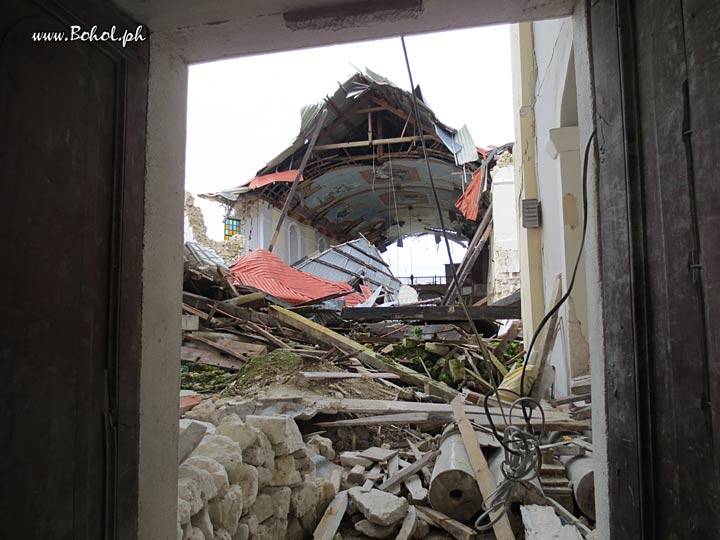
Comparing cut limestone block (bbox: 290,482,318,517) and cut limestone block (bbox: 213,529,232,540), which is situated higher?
cut limestone block (bbox: 213,529,232,540)

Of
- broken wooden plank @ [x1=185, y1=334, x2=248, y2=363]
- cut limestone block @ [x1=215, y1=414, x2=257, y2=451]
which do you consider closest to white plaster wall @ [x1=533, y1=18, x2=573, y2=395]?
cut limestone block @ [x1=215, y1=414, x2=257, y2=451]

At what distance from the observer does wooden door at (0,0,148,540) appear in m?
1.34

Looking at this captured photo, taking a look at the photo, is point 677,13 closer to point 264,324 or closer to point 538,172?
point 538,172

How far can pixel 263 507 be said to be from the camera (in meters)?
3.35

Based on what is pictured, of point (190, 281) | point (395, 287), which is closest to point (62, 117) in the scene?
point (190, 281)

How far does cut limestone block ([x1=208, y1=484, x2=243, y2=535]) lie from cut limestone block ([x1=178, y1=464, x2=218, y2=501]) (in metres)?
0.07

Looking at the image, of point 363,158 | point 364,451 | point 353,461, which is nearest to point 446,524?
point 353,461

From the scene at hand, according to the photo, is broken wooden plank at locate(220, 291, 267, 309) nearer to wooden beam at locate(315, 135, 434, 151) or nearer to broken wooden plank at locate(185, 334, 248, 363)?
broken wooden plank at locate(185, 334, 248, 363)

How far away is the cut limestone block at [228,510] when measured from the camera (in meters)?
2.75

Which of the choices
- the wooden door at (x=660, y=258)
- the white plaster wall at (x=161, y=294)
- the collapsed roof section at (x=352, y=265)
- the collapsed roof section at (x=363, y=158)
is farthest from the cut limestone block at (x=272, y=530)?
the collapsed roof section at (x=363, y=158)

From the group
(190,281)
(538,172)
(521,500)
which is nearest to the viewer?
(521,500)

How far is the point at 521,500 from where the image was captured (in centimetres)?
348

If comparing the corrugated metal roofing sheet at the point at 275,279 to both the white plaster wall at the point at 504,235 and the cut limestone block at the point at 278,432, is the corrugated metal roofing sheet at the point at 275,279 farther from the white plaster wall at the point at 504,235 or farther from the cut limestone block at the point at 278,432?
the cut limestone block at the point at 278,432

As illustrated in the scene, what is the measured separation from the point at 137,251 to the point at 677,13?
205 centimetres
